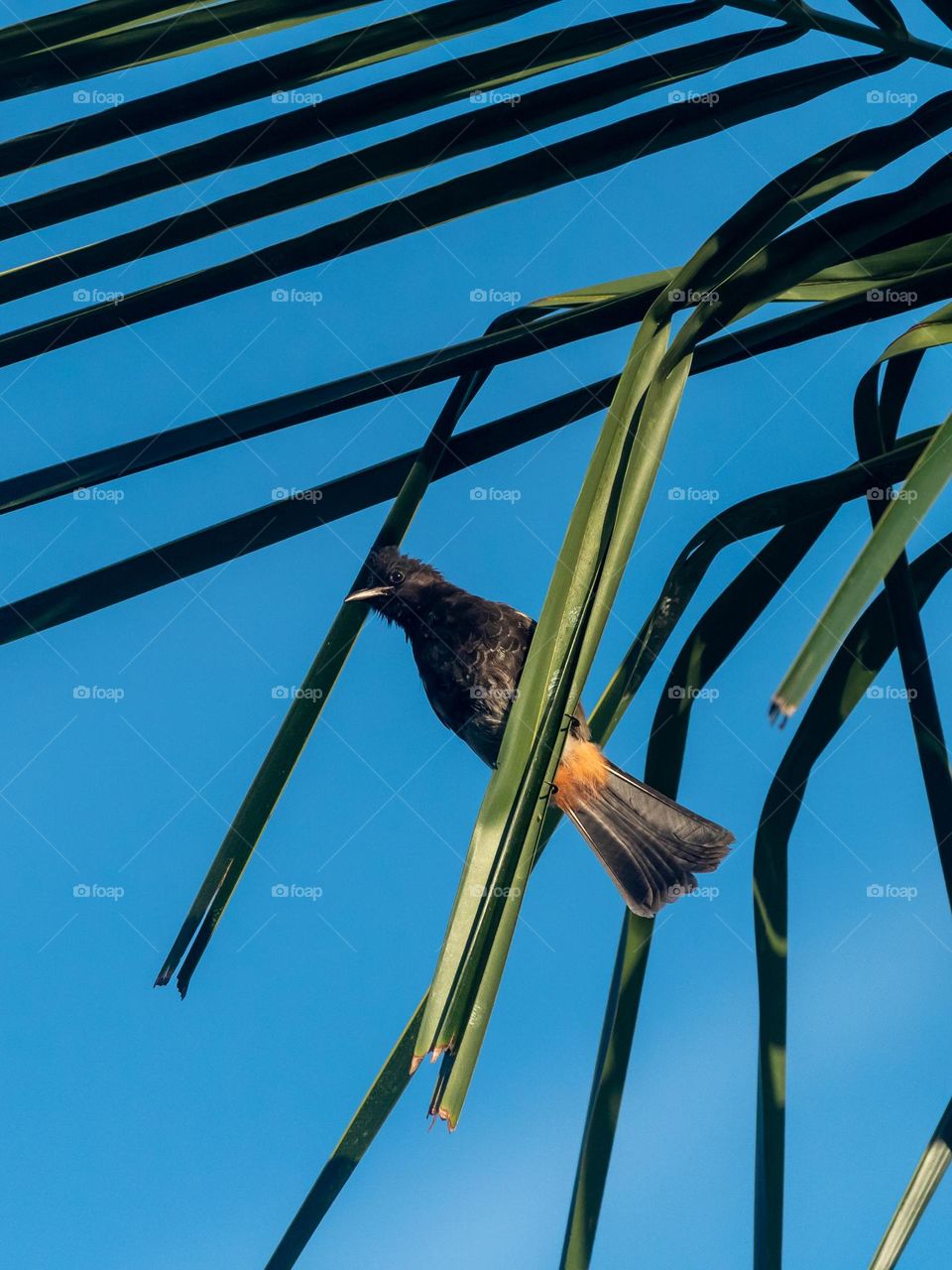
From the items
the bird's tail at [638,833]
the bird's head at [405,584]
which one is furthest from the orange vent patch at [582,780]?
the bird's head at [405,584]

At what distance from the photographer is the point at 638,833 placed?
7.59ft

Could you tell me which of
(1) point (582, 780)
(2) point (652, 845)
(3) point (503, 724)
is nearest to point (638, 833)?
(2) point (652, 845)

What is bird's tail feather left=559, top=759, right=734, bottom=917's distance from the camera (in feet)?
6.93

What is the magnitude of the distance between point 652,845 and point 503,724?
0.49m

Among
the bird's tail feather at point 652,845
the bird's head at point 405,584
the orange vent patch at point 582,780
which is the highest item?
the bird's head at point 405,584

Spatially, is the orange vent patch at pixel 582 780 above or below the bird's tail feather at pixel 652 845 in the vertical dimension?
above

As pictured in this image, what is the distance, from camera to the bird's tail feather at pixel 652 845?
83.1 inches

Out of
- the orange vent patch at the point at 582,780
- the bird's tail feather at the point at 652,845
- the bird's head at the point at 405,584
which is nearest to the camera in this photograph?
the bird's tail feather at the point at 652,845

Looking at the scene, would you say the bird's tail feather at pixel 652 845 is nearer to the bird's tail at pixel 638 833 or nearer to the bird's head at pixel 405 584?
the bird's tail at pixel 638 833

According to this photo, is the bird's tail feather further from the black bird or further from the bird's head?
the bird's head

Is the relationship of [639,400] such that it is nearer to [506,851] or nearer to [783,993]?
[506,851]

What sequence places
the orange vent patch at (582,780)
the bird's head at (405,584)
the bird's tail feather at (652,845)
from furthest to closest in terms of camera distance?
the bird's head at (405,584) → the orange vent patch at (582,780) → the bird's tail feather at (652,845)

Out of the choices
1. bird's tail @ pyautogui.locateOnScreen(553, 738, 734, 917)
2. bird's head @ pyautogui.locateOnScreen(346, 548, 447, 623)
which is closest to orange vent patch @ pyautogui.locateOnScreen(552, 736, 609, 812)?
bird's tail @ pyautogui.locateOnScreen(553, 738, 734, 917)

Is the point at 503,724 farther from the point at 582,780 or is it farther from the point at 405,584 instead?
the point at 405,584
